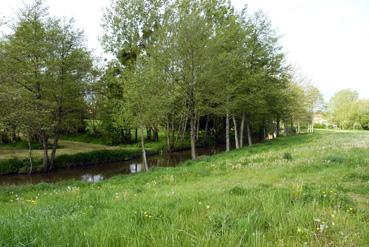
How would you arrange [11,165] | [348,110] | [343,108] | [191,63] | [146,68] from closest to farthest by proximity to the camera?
1. [146,68]
2. [191,63]
3. [11,165]
4. [348,110]
5. [343,108]

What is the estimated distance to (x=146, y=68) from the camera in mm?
19672

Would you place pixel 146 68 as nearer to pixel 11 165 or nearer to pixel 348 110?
pixel 11 165

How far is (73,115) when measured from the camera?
28.2 meters

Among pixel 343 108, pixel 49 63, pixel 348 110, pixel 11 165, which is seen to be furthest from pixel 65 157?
pixel 343 108

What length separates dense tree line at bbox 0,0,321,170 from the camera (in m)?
20.3

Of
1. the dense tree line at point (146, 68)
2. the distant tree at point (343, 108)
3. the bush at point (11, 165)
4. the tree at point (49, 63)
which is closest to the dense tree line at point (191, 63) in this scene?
the dense tree line at point (146, 68)

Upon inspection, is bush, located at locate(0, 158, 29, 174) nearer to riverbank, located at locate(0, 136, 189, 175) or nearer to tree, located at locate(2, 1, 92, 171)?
riverbank, located at locate(0, 136, 189, 175)

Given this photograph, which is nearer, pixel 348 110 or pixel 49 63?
pixel 49 63

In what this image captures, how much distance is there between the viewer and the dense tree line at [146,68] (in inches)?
798

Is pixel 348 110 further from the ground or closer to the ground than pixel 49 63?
closer to the ground

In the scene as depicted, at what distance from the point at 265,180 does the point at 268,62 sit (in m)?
22.1

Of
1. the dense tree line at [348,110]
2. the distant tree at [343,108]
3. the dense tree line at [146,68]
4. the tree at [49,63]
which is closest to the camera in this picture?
the dense tree line at [146,68]

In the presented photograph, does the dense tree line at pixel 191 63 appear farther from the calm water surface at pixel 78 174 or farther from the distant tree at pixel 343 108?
the distant tree at pixel 343 108

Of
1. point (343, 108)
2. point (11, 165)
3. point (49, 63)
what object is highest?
point (49, 63)
